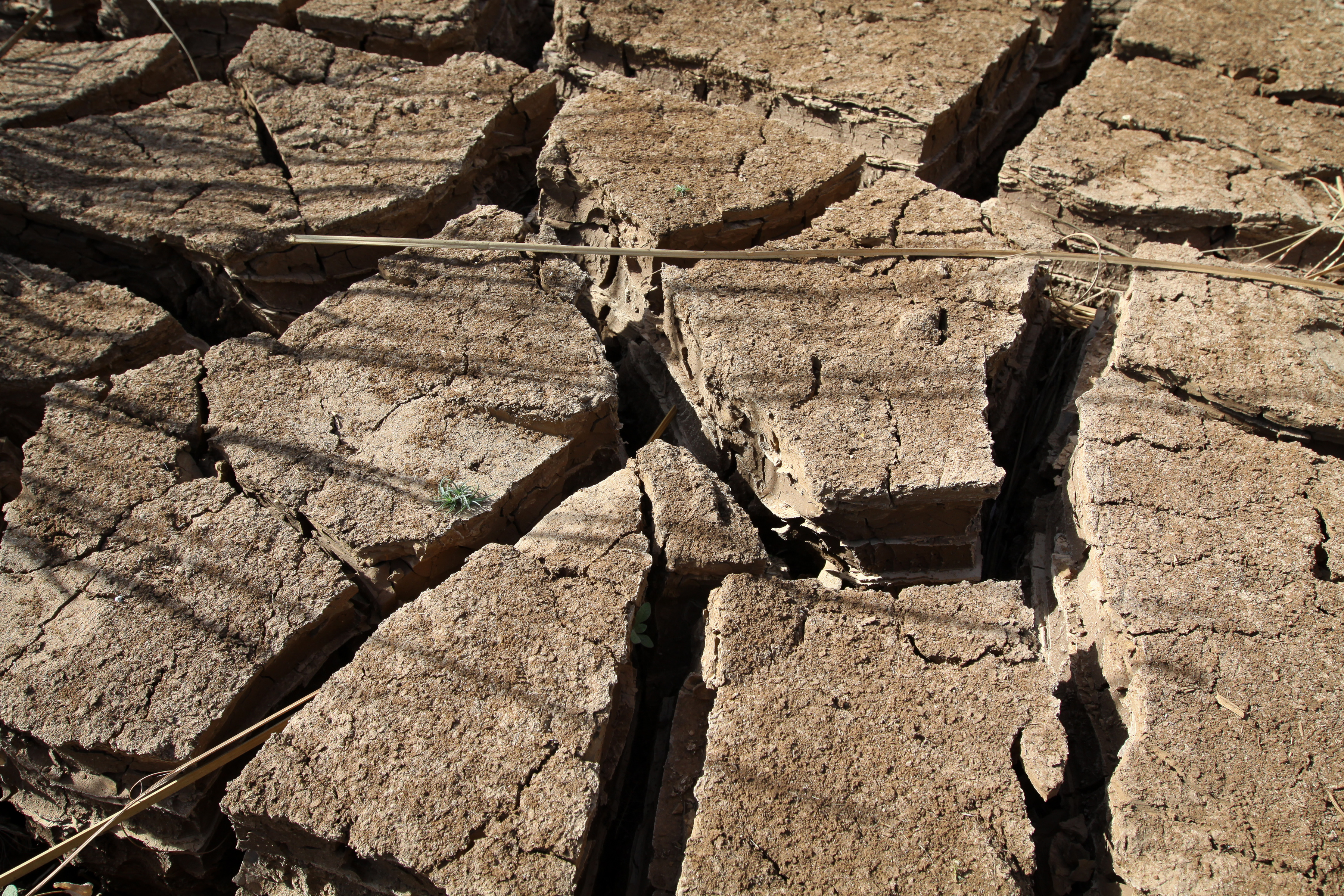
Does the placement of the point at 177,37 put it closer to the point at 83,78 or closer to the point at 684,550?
the point at 83,78

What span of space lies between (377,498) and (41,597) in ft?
2.32

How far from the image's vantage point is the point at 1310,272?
2.40m

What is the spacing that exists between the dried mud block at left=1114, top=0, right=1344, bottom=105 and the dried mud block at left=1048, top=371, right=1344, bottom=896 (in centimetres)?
156

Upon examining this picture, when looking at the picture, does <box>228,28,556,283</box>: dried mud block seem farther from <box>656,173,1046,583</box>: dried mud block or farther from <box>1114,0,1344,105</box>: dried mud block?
<box>1114,0,1344,105</box>: dried mud block

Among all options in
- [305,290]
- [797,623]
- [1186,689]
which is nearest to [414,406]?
[305,290]

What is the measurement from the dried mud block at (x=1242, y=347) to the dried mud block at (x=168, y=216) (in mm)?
2262

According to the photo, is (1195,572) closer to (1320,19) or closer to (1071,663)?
(1071,663)

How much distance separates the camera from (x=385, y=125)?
8.77ft

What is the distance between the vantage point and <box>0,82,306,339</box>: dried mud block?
7.91ft

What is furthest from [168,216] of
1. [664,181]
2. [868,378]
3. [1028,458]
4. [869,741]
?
[1028,458]

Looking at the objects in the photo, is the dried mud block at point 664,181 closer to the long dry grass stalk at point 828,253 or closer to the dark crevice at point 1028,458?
the long dry grass stalk at point 828,253

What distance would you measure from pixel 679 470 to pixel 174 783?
1.17 m

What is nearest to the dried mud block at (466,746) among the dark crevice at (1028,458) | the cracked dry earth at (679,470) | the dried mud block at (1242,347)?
the cracked dry earth at (679,470)

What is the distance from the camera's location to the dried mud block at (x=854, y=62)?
275 cm
